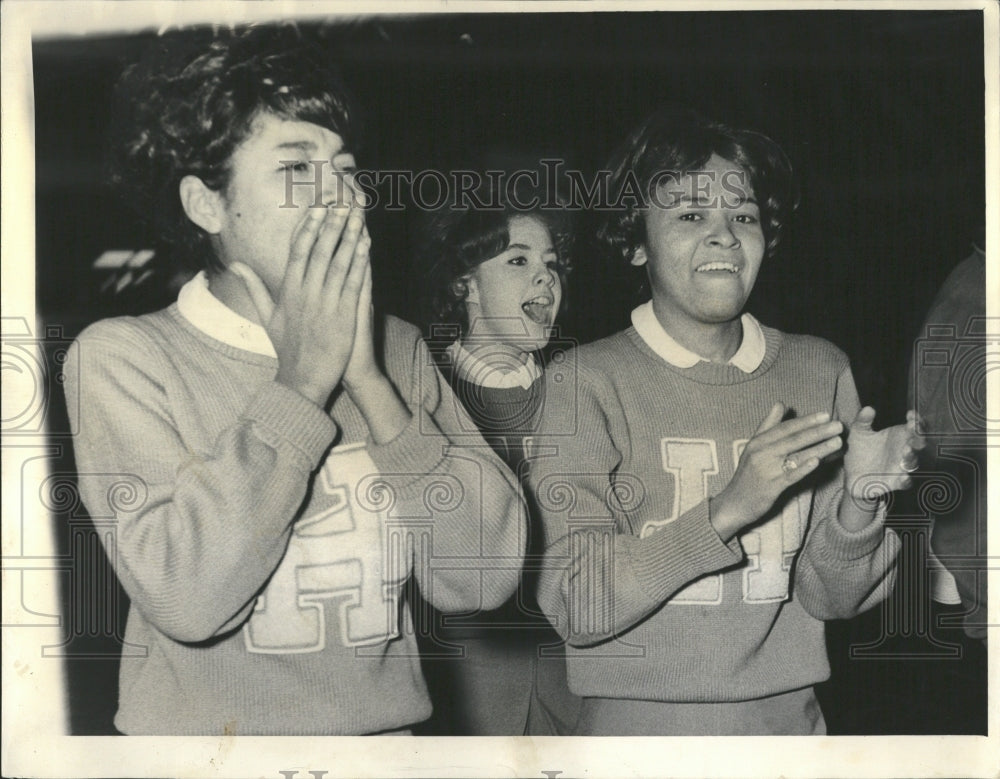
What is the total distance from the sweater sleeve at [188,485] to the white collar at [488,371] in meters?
0.18

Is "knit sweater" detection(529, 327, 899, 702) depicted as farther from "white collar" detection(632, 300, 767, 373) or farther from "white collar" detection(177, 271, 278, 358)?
"white collar" detection(177, 271, 278, 358)

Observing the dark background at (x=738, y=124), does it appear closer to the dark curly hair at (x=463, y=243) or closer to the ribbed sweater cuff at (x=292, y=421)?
the dark curly hair at (x=463, y=243)

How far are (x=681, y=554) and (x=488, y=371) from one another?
13.1 inches

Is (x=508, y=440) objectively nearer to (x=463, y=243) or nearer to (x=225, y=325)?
(x=463, y=243)

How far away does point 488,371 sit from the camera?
1397mm

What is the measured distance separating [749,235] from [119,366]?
0.81m

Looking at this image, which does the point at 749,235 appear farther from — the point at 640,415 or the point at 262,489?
the point at 262,489

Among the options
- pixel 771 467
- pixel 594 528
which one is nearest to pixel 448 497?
pixel 594 528

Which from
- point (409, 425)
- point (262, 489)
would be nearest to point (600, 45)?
point (409, 425)

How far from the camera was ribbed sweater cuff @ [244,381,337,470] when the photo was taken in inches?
52.1

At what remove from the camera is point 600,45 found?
1.43 m

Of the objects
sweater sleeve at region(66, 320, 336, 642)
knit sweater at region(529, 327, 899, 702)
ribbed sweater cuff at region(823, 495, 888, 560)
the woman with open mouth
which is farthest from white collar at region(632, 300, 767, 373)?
sweater sleeve at region(66, 320, 336, 642)

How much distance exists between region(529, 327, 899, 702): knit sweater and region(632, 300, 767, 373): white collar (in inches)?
0.4

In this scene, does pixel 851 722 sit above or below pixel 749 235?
below
